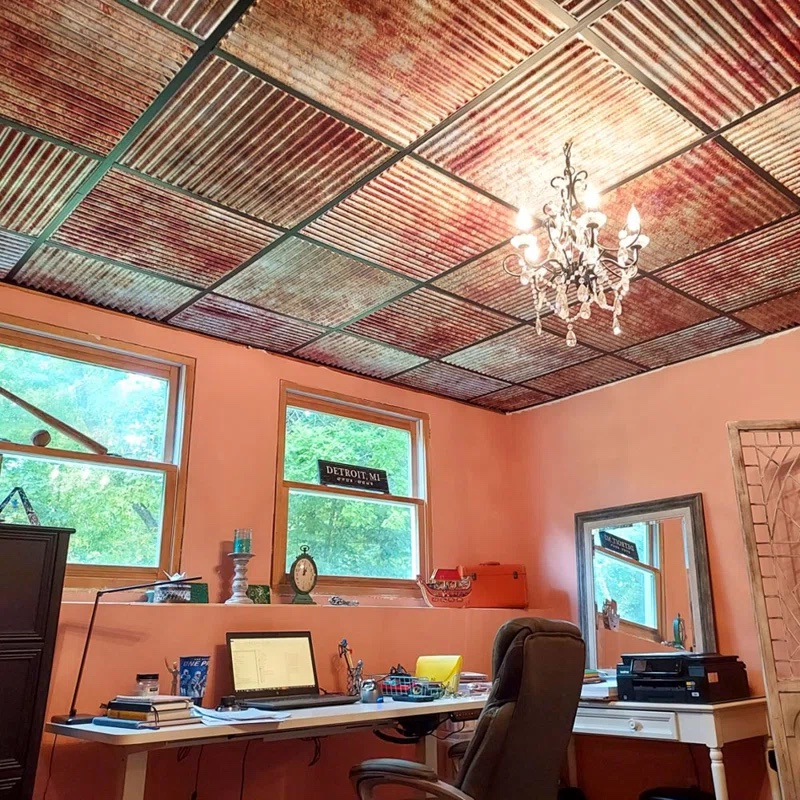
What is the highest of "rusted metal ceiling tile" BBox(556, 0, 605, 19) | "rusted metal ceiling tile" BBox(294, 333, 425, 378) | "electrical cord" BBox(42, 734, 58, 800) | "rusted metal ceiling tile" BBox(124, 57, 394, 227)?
"rusted metal ceiling tile" BBox(556, 0, 605, 19)

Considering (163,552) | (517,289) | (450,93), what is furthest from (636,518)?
(450,93)

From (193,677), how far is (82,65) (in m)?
2.46

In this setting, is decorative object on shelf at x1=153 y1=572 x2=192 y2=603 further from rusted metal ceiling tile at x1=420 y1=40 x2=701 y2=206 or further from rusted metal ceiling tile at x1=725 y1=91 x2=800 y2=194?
rusted metal ceiling tile at x1=725 y1=91 x2=800 y2=194

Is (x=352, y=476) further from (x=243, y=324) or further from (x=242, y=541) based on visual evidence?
(x=243, y=324)

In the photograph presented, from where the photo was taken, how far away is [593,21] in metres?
2.07

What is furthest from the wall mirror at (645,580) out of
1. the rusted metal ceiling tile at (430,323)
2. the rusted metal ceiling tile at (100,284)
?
the rusted metal ceiling tile at (100,284)

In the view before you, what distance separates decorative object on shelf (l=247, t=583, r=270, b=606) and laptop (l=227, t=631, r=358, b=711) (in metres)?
0.20

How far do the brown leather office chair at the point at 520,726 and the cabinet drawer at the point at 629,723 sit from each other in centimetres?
135

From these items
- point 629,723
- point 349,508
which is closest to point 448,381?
point 349,508

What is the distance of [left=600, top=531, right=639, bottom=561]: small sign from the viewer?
14.8 feet

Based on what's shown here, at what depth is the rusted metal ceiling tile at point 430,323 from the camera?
3.79 metres

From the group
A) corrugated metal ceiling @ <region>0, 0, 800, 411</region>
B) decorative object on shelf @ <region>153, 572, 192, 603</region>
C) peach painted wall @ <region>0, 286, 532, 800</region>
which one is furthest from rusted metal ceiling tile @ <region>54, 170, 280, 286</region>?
decorative object on shelf @ <region>153, 572, 192, 603</region>

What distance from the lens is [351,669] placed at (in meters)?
3.78

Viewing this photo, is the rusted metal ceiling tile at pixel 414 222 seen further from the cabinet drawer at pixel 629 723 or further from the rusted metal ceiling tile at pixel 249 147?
the cabinet drawer at pixel 629 723
